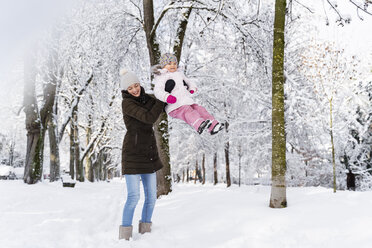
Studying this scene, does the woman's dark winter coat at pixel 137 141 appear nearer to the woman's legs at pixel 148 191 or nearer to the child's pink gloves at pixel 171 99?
the woman's legs at pixel 148 191

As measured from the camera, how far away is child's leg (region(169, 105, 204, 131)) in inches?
114

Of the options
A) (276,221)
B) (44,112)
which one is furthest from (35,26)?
(44,112)

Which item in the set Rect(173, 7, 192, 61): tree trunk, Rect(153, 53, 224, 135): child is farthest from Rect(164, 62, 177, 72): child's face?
Rect(173, 7, 192, 61): tree trunk

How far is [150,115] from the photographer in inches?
122

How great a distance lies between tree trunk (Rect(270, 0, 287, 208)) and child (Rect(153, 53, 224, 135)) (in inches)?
68.2

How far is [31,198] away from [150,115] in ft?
16.7

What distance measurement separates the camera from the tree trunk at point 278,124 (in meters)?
4.23

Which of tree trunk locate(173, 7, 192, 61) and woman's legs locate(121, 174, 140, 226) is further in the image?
tree trunk locate(173, 7, 192, 61)

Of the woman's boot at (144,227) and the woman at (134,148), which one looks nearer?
the woman at (134,148)

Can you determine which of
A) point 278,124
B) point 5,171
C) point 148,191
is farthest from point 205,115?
point 5,171

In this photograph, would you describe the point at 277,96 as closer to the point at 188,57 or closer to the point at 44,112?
the point at 44,112

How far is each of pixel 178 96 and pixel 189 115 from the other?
0.23 metres

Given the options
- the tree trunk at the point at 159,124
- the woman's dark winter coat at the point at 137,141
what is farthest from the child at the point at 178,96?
the tree trunk at the point at 159,124

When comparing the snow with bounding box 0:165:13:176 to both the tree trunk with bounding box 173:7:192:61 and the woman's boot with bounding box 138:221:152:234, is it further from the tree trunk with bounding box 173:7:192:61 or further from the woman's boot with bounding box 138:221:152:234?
the woman's boot with bounding box 138:221:152:234
